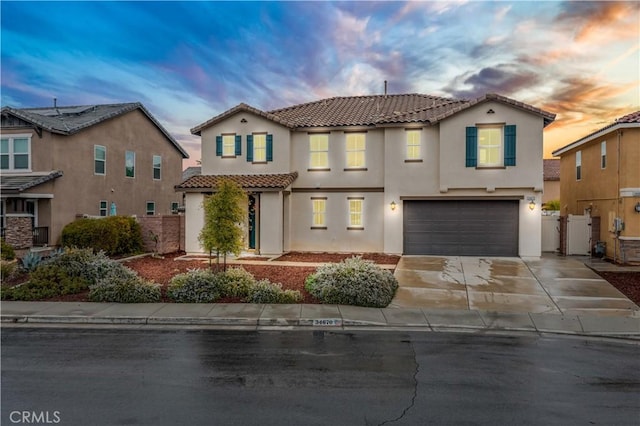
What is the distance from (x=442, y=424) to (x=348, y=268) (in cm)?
709

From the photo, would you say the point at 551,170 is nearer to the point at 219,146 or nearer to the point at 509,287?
the point at 509,287

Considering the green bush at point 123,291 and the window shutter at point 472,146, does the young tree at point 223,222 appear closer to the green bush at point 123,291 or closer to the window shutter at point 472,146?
the green bush at point 123,291

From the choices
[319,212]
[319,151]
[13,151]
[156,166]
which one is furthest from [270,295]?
[156,166]

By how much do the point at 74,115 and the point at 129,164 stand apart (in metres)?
4.08

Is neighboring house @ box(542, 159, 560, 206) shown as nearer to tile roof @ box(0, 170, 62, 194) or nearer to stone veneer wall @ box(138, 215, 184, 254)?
stone veneer wall @ box(138, 215, 184, 254)

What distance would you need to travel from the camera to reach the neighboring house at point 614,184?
54.2 feet

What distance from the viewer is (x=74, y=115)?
23.9 metres

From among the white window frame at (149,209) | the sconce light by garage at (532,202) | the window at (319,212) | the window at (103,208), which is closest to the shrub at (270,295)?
the window at (319,212)

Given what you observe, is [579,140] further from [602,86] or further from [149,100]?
[149,100]

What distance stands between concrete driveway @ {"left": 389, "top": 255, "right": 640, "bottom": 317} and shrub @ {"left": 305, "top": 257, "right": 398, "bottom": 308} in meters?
0.51

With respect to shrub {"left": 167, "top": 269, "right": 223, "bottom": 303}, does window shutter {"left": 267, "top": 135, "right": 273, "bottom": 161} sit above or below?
above

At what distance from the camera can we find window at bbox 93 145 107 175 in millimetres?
22703

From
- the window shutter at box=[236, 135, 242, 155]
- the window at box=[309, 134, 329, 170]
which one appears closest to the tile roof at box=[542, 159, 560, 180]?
the window at box=[309, 134, 329, 170]

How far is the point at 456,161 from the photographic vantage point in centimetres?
1816
